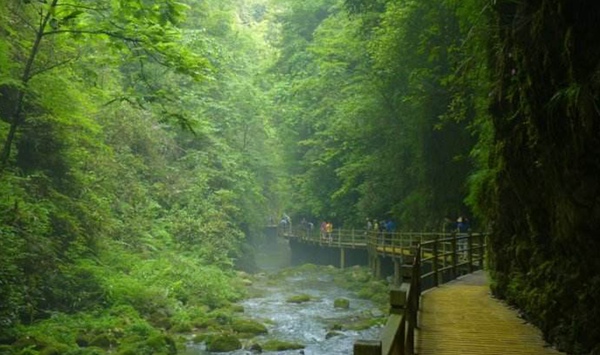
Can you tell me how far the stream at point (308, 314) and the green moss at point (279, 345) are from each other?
20cm

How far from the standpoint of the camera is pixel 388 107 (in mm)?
26922

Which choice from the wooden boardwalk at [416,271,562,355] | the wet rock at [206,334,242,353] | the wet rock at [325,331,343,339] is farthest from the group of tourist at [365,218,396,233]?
the wooden boardwalk at [416,271,562,355]

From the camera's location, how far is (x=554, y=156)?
6.14 m

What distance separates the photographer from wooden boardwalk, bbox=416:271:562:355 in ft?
22.5

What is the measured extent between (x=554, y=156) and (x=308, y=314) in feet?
50.2

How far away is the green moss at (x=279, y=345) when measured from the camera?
48.6 ft

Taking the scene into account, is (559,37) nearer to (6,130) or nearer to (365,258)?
(6,130)

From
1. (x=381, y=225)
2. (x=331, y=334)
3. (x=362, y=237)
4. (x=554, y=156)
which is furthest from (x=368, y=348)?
(x=362, y=237)

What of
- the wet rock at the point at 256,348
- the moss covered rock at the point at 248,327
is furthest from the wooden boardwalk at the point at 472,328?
the moss covered rock at the point at 248,327

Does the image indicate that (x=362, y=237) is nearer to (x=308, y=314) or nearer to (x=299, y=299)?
(x=299, y=299)

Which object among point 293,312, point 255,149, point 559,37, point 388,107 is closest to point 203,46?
point 388,107

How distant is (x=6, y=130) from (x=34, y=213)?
213 cm

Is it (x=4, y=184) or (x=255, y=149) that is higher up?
(x=255, y=149)

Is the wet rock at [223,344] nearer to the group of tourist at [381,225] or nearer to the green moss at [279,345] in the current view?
the green moss at [279,345]
